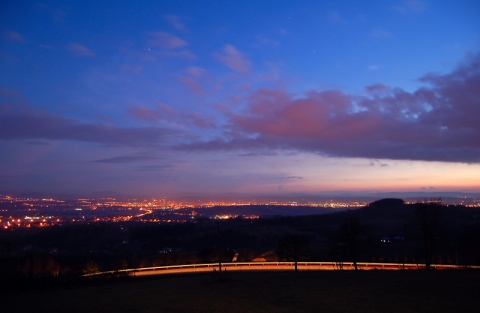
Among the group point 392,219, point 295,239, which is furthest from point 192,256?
point 392,219

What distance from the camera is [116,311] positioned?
16.5 metres

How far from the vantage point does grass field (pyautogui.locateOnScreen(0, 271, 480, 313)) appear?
15.4 meters

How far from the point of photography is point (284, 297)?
18.1 meters

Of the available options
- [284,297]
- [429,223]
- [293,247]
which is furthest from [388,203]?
[284,297]

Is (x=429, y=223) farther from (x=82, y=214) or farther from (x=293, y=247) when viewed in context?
(x=82, y=214)

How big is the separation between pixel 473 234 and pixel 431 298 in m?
37.6

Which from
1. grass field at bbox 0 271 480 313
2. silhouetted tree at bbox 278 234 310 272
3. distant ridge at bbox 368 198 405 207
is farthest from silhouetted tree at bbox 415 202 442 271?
distant ridge at bbox 368 198 405 207

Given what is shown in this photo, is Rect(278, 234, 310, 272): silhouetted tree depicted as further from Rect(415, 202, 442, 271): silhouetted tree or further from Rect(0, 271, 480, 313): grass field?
Rect(0, 271, 480, 313): grass field

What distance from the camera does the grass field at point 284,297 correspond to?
15.4 meters

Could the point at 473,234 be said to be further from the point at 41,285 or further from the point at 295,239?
the point at 41,285

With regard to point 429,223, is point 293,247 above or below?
below

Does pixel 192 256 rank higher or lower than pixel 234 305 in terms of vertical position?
lower

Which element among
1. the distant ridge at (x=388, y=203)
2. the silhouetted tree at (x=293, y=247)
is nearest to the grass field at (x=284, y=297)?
the silhouetted tree at (x=293, y=247)

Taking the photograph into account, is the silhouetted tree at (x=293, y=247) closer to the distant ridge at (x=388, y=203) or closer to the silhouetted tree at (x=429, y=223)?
the silhouetted tree at (x=429, y=223)
